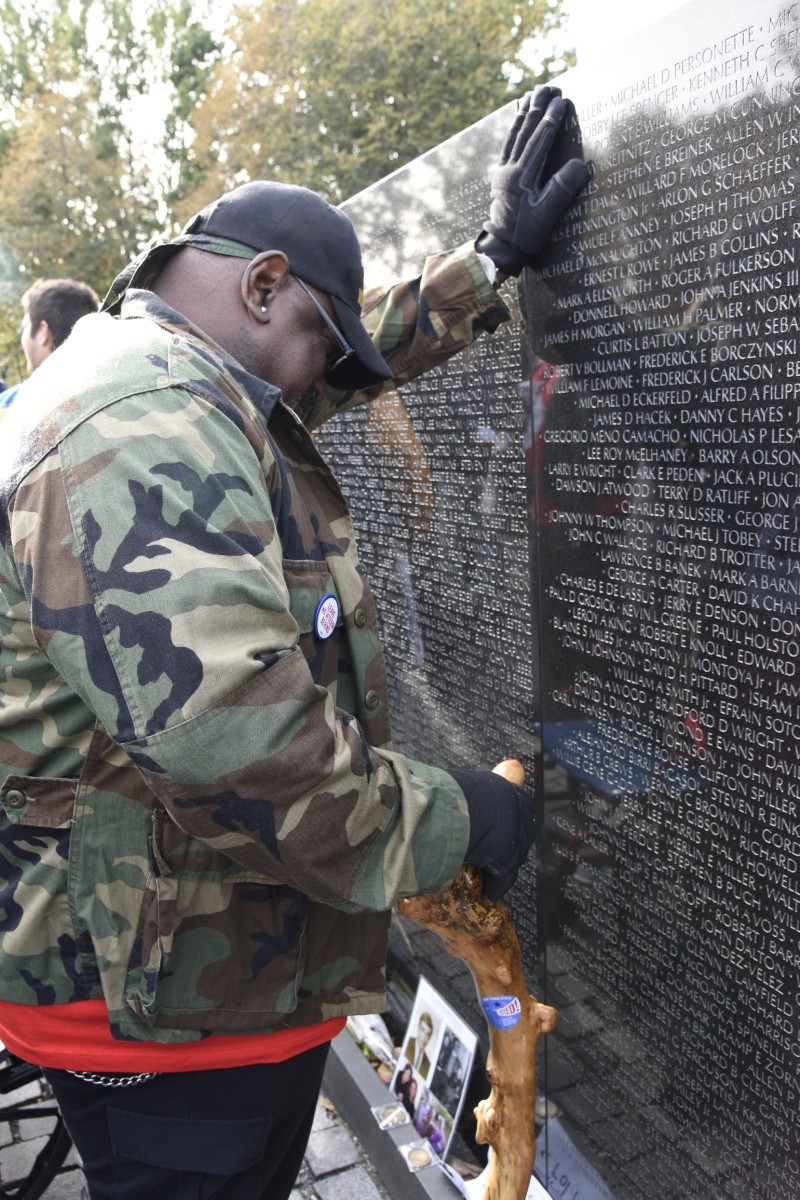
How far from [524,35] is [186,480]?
744 inches

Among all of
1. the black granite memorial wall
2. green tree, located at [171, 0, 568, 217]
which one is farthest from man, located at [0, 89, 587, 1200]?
green tree, located at [171, 0, 568, 217]

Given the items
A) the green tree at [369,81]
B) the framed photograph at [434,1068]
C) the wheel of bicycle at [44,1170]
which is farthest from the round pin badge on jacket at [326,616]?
the green tree at [369,81]

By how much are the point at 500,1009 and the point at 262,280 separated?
151cm

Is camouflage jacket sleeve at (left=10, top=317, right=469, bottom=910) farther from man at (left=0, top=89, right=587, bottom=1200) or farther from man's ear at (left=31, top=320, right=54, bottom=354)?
man's ear at (left=31, top=320, right=54, bottom=354)

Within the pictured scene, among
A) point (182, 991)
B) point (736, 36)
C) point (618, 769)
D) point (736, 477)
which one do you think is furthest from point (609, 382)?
point (182, 991)

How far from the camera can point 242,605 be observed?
4.55 feet

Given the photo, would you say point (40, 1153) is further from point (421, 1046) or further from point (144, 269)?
point (144, 269)

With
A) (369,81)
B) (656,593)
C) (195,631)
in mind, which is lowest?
(656,593)

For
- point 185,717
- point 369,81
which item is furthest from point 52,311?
point 369,81

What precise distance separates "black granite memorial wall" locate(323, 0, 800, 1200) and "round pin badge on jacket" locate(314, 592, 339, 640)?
0.74m

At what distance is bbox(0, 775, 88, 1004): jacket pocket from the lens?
164 centimetres

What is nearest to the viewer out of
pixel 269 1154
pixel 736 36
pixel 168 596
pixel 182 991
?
pixel 168 596

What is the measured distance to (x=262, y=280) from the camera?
1.88m

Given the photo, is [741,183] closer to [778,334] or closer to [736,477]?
[778,334]
